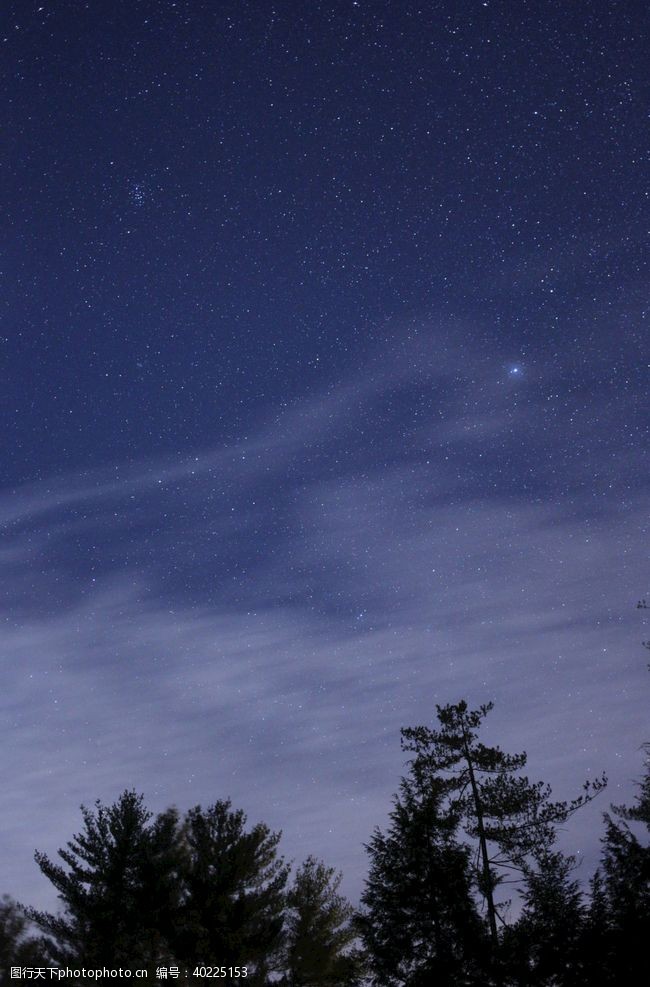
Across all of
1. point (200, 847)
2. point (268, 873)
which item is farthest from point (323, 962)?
point (200, 847)

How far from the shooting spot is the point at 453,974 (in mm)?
26891

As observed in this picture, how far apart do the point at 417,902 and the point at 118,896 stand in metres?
15.8

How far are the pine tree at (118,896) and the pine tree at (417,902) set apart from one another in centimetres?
1216

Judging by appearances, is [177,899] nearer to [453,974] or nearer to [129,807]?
[129,807]

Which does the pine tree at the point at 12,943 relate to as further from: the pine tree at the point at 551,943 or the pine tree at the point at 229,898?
the pine tree at the point at 551,943

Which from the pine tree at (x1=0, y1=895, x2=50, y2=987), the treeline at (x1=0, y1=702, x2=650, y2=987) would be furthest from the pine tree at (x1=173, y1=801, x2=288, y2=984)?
the pine tree at (x1=0, y1=895, x2=50, y2=987)

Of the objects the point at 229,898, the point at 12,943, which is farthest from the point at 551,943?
the point at 12,943

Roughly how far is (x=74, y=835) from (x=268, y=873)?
962 centimetres

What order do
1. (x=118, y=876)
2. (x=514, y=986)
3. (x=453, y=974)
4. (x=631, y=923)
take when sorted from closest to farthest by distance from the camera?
(x=631, y=923) < (x=514, y=986) < (x=453, y=974) < (x=118, y=876)

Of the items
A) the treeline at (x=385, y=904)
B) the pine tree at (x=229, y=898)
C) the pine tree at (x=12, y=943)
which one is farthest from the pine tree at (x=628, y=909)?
the pine tree at (x=12, y=943)

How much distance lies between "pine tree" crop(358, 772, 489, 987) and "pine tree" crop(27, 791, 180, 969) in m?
12.2

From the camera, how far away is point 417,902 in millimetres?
30719

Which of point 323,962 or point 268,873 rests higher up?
point 268,873

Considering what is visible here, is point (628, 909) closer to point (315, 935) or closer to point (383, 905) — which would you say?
point (383, 905)
